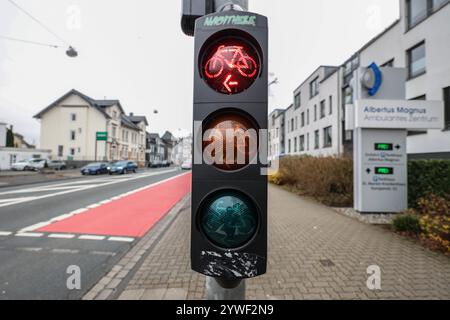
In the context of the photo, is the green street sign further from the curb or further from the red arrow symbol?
the red arrow symbol

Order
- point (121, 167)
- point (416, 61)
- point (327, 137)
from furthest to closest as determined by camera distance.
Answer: point (121, 167) < point (327, 137) < point (416, 61)

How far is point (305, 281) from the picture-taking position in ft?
10.0

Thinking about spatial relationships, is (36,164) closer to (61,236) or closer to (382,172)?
(61,236)

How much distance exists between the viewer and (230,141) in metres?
1.01

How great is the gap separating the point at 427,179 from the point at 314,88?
999 inches

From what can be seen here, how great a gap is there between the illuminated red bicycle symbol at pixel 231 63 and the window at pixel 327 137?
2567cm

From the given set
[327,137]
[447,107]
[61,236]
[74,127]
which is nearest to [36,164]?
[74,127]

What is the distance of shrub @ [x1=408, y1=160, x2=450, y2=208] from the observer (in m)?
6.51

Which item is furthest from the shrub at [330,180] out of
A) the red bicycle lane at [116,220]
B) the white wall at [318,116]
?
the white wall at [318,116]

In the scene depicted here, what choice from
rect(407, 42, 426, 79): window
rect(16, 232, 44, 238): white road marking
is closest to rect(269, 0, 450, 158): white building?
rect(407, 42, 426, 79): window

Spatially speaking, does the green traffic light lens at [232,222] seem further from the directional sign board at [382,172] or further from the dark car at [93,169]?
the dark car at [93,169]

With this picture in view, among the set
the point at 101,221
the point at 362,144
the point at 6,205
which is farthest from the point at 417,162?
the point at 6,205
